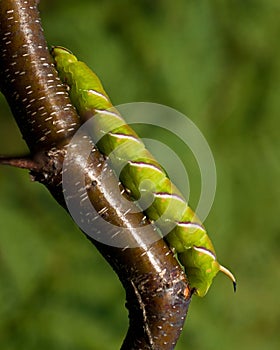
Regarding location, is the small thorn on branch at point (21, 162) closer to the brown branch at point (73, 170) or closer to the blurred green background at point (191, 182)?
the brown branch at point (73, 170)

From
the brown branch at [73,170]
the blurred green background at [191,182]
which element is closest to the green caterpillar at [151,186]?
the brown branch at [73,170]

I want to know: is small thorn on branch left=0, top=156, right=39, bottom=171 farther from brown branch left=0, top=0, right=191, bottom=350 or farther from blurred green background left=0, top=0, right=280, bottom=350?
blurred green background left=0, top=0, right=280, bottom=350

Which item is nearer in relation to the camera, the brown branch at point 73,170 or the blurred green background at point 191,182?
the brown branch at point 73,170

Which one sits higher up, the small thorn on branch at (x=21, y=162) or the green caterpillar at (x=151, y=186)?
the small thorn on branch at (x=21, y=162)

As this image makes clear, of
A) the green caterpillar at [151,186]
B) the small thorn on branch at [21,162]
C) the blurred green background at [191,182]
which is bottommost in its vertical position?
the blurred green background at [191,182]

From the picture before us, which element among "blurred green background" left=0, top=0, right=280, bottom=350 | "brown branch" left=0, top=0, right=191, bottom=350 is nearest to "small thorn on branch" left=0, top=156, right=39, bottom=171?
"brown branch" left=0, top=0, right=191, bottom=350

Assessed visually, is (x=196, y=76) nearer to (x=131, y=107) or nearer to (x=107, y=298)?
(x=131, y=107)

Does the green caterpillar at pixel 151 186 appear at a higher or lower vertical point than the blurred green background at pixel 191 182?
higher

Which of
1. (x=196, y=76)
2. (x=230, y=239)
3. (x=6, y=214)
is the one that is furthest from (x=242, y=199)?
(x=6, y=214)
